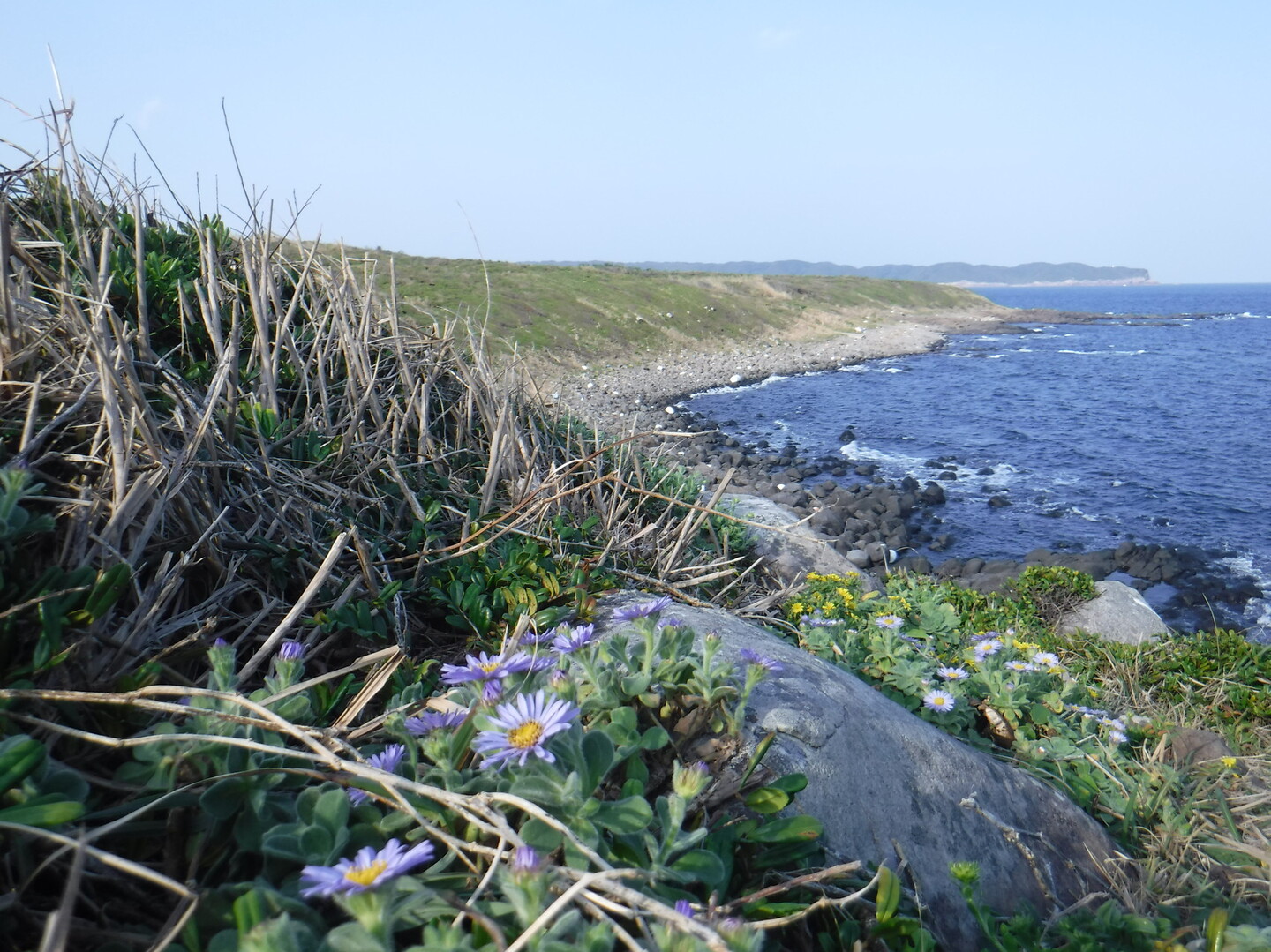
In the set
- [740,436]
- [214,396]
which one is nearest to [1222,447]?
[740,436]

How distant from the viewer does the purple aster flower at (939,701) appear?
259 cm

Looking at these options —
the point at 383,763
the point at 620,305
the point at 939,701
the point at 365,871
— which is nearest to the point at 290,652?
the point at 383,763

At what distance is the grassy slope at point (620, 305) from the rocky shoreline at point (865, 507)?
15.2 ft

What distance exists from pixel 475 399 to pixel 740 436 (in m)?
20.3

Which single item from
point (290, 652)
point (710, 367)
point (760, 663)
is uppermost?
point (290, 652)

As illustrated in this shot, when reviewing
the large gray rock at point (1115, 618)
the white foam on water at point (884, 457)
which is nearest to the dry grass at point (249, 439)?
the large gray rock at point (1115, 618)

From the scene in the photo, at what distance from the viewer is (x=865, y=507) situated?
16.1 m

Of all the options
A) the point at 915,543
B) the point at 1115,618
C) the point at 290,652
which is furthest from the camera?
the point at 915,543

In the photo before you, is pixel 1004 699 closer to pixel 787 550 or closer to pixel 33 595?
pixel 33 595

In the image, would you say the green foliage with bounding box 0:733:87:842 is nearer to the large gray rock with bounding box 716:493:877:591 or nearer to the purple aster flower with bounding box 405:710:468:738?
the purple aster flower with bounding box 405:710:468:738

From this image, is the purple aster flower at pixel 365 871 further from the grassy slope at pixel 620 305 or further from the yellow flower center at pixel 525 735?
the grassy slope at pixel 620 305

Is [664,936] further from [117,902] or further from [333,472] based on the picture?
[333,472]

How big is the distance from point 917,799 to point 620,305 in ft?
138

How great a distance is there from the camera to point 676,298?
47688 mm
